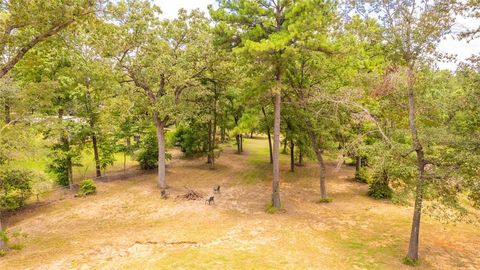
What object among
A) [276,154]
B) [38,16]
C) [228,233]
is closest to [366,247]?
[228,233]

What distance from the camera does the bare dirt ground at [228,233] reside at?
11.6 meters

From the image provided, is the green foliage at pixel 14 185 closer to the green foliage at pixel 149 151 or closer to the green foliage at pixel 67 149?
the green foliage at pixel 67 149

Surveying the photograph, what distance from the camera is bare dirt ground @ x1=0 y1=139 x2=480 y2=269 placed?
11594 mm

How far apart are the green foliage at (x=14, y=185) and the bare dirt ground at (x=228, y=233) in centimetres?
102

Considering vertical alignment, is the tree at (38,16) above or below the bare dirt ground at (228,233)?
above

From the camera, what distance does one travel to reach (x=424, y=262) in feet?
38.8

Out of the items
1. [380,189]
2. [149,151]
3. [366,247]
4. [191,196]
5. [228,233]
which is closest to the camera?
[366,247]

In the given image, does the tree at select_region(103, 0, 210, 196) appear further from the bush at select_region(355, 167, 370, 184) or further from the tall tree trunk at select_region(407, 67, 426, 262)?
the bush at select_region(355, 167, 370, 184)

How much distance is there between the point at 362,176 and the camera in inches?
1009

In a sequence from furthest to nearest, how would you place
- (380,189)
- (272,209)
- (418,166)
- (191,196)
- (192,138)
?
(192,138) < (380,189) < (191,196) < (272,209) < (418,166)

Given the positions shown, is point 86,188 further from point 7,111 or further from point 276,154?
point 276,154

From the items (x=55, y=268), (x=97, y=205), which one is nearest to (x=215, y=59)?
(x=97, y=205)

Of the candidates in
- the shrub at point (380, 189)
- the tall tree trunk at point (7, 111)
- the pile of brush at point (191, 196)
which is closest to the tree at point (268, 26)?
the pile of brush at point (191, 196)

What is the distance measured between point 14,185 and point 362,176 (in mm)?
24309
